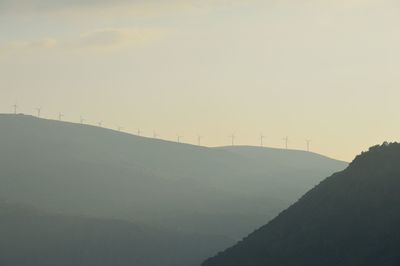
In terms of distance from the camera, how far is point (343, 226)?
431 ft

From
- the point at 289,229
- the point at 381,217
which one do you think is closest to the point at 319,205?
the point at 289,229

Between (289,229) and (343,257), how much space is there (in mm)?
24194

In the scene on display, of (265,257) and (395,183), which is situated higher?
(395,183)

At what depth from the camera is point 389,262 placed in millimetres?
111000

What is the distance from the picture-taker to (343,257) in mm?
121125

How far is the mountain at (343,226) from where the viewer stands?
121m

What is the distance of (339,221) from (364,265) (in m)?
18.6

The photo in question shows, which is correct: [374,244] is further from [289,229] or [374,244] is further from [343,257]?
[289,229]

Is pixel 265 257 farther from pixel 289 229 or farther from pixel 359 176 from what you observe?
pixel 359 176

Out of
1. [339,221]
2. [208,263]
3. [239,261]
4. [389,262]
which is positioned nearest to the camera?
[389,262]

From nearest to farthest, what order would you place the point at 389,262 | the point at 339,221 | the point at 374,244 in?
1. the point at 389,262
2. the point at 374,244
3. the point at 339,221

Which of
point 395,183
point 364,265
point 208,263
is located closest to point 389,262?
point 364,265

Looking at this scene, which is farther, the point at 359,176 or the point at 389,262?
the point at 359,176

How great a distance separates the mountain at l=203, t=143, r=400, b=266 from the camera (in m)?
121
